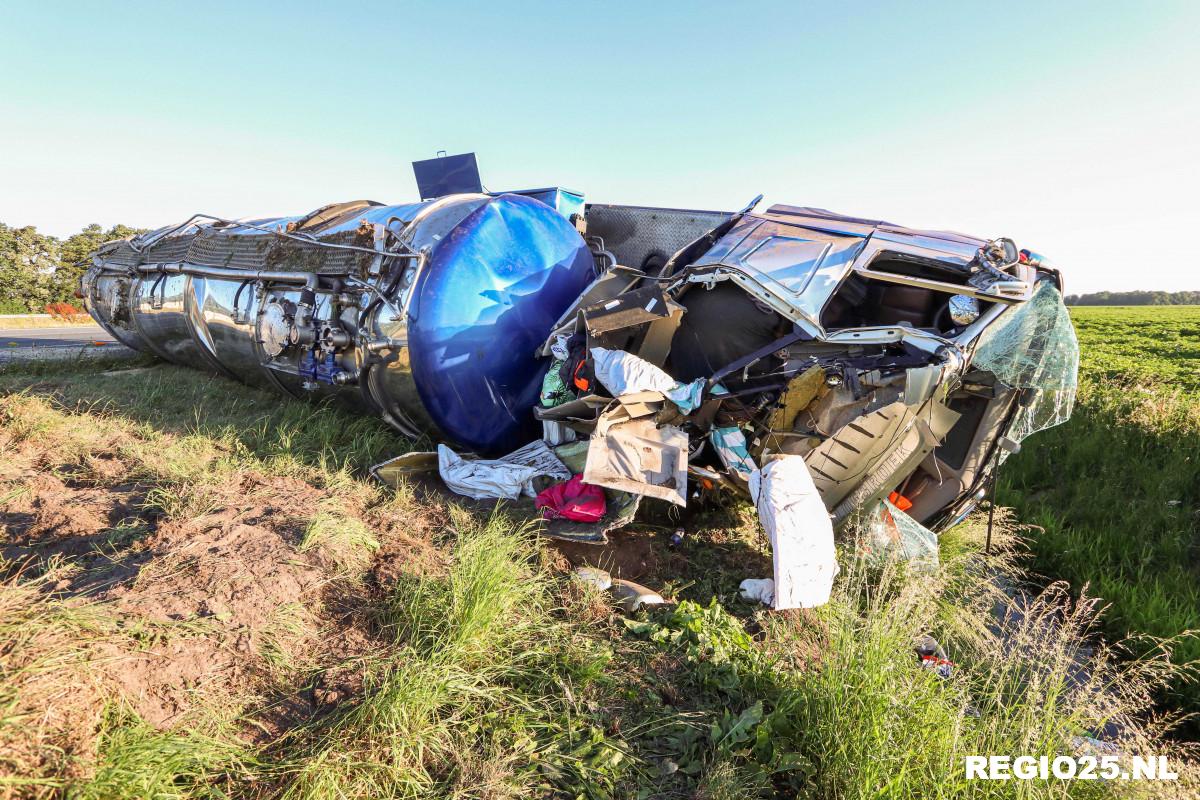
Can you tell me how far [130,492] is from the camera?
12.5 ft

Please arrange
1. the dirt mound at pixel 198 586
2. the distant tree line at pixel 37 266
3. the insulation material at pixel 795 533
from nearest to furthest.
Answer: the dirt mound at pixel 198 586 < the insulation material at pixel 795 533 < the distant tree line at pixel 37 266

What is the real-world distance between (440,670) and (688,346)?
9.09 feet

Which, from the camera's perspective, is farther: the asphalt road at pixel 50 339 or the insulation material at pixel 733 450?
the asphalt road at pixel 50 339

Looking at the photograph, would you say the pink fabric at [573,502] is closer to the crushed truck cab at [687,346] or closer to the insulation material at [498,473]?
the crushed truck cab at [687,346]

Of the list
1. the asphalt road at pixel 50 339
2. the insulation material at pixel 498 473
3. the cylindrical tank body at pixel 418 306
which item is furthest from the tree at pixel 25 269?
the insulation material at pixel 498 473

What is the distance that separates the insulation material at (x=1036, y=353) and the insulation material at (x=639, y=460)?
75.5 inches

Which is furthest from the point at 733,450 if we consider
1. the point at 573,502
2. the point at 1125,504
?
the point at 1125,504

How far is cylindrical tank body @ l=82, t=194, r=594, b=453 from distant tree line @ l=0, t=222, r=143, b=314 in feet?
96.7

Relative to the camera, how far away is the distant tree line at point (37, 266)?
2881 cm

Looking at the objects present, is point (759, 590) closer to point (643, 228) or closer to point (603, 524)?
point (603, 524)

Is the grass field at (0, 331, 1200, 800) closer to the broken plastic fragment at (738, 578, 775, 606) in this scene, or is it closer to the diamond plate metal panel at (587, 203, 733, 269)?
the broken plastic fragment at (738, 578, 775, 606)

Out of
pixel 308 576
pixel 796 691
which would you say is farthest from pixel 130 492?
pixel 796 691

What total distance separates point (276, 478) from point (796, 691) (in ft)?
11.8

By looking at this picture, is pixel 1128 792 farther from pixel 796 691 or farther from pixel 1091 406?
pixel 1091 406
